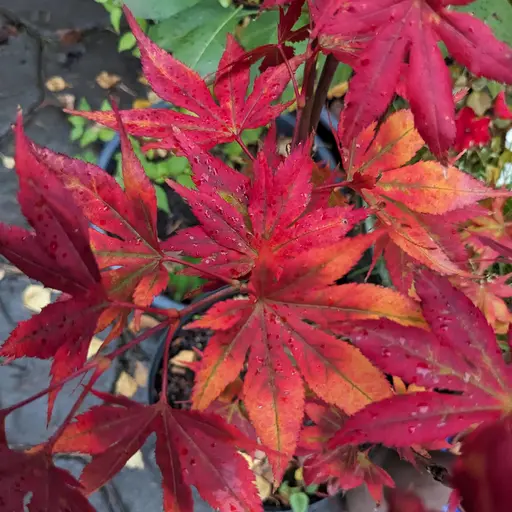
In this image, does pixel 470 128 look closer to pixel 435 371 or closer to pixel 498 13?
pixel 498 13

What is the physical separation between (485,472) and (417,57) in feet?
0.95

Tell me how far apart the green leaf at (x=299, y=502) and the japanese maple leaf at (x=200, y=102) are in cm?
68

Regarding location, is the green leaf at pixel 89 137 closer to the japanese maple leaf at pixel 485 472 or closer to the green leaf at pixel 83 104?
the green leaf at pixel 83 104

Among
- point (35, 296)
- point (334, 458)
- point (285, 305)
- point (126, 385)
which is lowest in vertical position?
point (126, 385)

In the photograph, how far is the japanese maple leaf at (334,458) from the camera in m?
0.67

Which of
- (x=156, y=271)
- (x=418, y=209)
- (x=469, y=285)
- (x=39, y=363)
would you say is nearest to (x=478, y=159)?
(x=469, y=285)

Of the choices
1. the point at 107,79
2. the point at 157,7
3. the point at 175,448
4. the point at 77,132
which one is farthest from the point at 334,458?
the point at 107,79

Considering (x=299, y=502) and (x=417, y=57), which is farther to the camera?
(x=299, y=502)

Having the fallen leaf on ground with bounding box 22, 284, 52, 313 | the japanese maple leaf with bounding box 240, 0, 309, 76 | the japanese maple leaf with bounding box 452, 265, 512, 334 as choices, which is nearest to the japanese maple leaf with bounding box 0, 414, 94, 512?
the japanese maple leaf with bounding box 240, 0, 309, 76

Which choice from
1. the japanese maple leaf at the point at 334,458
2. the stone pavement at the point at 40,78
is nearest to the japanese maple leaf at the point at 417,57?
the japanese maple leaf at the point at 334,458

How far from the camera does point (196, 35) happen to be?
100 cm

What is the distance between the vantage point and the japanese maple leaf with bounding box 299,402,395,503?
0.67 m

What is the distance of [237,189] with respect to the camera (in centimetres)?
46

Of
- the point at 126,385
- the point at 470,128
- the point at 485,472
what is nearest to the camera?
the point at 485,472
